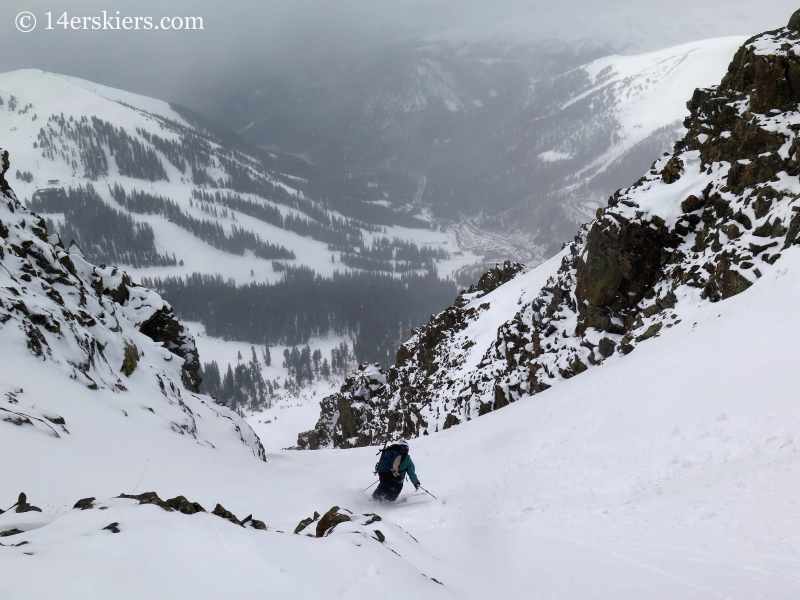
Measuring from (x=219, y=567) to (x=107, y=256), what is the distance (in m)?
230

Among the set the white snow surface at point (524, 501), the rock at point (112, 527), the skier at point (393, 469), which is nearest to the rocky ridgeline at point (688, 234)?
the white snow surface at point (524, 501)

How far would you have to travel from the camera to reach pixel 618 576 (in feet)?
19.0

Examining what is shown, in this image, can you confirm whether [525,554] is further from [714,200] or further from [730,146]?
[730,146]

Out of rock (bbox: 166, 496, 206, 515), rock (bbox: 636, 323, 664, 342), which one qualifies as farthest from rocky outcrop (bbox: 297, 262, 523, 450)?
rock (bbox: 166, 496, 206, 515)

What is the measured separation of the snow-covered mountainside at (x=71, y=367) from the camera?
880cm

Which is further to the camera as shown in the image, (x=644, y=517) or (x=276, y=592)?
(x=644, y=517)

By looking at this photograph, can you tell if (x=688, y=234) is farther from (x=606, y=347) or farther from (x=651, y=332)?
(x=606, y=347)

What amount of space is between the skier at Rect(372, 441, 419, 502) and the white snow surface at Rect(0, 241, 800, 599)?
0.61 m

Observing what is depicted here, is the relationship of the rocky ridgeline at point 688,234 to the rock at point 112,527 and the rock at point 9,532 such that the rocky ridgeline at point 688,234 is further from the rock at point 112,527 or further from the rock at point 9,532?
the rock at point 9,532

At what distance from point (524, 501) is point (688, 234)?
1604 cm

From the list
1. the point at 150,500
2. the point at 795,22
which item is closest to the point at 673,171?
the point at 795,22

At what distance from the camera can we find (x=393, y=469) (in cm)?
1121

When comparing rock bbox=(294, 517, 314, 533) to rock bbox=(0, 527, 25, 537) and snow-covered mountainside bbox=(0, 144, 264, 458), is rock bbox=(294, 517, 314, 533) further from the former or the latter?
snow-covered mountainside bbox=(0, 144, 264, 458)

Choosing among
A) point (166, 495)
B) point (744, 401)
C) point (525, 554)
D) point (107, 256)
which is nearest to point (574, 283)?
point (744, 401)
